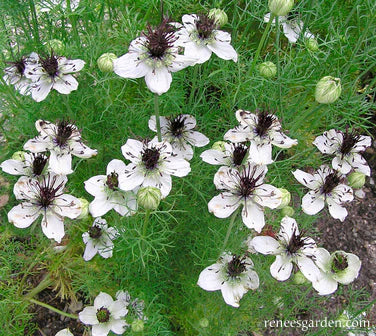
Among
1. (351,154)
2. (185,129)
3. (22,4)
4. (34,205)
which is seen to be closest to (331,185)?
(351,154)

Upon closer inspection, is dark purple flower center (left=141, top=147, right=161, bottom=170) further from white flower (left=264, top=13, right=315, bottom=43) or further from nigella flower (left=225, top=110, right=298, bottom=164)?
white flower (left=264, top=13, right=315, bottom=43)

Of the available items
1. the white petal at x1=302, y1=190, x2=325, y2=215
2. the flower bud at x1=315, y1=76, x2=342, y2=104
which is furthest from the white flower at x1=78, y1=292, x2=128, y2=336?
the flower bud at x1=315, y1=76, x2=342, y2=104

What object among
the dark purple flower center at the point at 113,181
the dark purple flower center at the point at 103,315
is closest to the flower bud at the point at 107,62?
the dark purple flower center at the point at 113,181

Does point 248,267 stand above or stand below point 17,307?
above

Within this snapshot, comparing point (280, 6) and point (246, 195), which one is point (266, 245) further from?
point (280, 6)

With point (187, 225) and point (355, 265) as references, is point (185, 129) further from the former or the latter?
point (355, 265)

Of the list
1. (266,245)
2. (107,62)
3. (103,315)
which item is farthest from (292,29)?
(103,315)

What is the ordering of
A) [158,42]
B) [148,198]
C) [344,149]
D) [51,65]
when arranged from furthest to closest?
[344,149], [51,65], [158,42], [148,198]
